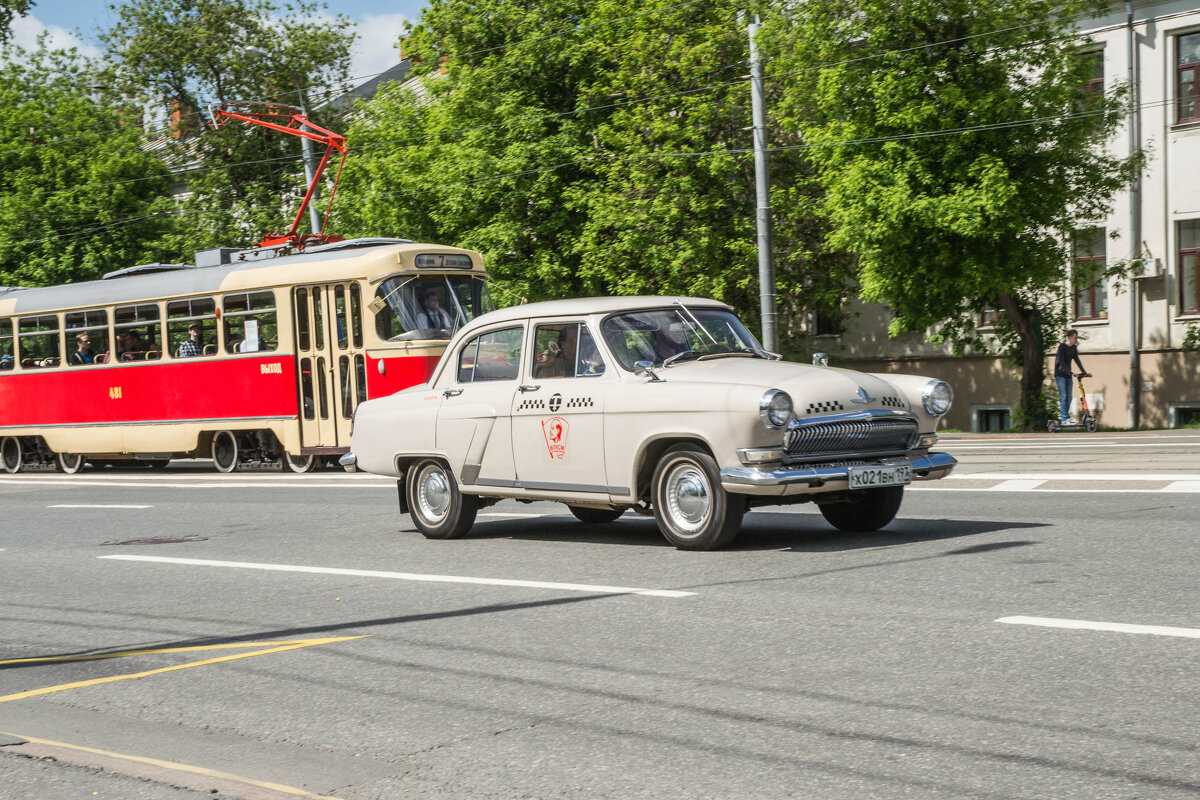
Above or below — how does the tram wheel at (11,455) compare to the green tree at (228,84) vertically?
below

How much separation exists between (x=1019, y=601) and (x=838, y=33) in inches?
878

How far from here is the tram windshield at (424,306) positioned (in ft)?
70.5

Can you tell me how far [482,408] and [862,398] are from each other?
2.98 meters

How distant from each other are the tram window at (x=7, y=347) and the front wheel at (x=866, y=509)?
21.7 m

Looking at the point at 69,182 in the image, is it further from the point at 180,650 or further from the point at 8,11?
the point at 180,650

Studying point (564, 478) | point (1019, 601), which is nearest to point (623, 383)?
point (564, 478)

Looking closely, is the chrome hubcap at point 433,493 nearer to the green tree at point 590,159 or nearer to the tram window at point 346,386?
the tram window at point 346,386

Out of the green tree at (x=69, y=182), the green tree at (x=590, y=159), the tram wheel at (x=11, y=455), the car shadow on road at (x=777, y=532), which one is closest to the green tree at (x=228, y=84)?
the green tree at (x=69, y=182)

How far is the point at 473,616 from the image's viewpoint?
318 inches

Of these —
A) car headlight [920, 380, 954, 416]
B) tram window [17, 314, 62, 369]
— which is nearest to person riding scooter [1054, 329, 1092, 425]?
tram window [17, 314, 62, 369]

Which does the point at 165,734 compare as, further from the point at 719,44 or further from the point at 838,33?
the point at 719,44

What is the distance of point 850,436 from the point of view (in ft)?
32.3

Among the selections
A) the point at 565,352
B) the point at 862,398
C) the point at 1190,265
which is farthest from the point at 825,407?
the point at 1190,265

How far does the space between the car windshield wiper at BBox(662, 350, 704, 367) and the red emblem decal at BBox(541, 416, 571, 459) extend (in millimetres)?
822
